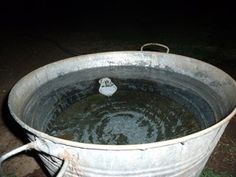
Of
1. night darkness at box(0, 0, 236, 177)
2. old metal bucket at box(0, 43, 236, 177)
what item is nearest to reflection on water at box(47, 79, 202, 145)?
old metal bucket at box(0, 43, 236, 177)

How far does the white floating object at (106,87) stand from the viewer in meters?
2.47

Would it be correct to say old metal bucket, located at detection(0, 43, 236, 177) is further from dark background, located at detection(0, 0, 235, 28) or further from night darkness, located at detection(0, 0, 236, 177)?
dark background, located at detection(0, 0, 235, 28)

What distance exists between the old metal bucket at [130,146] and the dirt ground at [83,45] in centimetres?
132

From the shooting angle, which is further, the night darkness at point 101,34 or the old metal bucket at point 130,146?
the night darkness at point 101,34

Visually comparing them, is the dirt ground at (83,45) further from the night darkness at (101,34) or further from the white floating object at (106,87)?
the white floating object at (106,87)

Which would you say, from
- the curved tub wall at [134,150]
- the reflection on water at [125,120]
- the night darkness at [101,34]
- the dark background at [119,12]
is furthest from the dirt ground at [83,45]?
the curved tub wall at [134,150]

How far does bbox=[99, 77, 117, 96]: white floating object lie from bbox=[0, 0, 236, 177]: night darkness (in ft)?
3.58

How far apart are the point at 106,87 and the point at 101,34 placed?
4.33m

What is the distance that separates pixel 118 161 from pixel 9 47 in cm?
518

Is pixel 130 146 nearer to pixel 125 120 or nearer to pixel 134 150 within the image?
pixel 134 150

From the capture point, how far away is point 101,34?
261 inches

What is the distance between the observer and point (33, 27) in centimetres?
727

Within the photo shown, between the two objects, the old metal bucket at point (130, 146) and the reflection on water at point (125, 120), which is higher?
the old metal bucket at point (130, 146)

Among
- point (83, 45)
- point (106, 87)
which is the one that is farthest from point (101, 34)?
point (106, 87)
